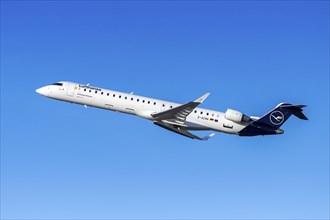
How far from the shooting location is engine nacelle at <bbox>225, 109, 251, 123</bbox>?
52.0 m

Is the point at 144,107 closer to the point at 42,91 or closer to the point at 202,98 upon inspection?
the point at 202,98

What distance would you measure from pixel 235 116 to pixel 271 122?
4.07 metres

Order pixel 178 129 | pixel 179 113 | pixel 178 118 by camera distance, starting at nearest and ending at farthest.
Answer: pixel 179 113
pixel 178 118
pixel 178 129

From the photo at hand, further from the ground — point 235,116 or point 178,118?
point 235,116

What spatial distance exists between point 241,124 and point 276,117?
3.71 metres

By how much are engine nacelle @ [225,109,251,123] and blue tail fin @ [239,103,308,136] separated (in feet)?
4.35

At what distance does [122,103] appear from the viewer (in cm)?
5312

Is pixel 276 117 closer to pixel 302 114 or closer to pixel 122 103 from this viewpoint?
pixel 302 114

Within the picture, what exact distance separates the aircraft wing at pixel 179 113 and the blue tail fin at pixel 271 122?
620cm

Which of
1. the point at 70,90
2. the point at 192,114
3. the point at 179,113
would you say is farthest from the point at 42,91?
the point at 192,114

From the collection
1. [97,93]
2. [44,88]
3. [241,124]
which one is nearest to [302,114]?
[241,124]

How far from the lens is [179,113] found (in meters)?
50.8

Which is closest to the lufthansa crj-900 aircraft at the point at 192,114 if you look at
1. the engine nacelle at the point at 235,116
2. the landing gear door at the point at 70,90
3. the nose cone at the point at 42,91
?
the engine nacelle at the point at 235,116

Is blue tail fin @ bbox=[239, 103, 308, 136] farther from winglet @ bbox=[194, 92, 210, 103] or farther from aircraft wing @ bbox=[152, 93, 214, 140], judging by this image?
winglet @ bbox=[194, 92, 210, 103]
